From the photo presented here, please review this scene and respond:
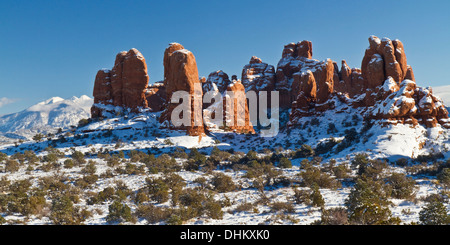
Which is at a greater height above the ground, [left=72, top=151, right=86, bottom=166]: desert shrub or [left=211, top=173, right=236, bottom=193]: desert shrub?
[left=72, top=151, right=86, bottom=166]: desert shrub

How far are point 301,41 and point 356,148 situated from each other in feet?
235

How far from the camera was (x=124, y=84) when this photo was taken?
60.7 metres

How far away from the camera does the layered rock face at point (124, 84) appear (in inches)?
2372

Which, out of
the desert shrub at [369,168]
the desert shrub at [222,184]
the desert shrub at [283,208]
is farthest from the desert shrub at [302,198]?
the desert shrub at [369,168]

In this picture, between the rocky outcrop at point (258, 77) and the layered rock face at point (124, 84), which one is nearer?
the layered rock face at point (124, 84)

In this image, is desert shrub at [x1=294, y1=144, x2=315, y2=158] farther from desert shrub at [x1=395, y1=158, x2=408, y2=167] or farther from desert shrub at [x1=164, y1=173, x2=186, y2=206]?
desert shrub at [x1=164, y1=173, x2=186, y2=206]

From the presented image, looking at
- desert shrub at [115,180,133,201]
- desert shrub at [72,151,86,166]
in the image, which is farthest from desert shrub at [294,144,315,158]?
desert shrub at [72,151,86,166]

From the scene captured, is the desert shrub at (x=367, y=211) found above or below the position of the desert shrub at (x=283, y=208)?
above

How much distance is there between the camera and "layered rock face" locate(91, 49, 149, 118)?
60.2 meters

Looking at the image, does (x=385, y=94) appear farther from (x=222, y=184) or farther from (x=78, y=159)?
(x=78, y=159)

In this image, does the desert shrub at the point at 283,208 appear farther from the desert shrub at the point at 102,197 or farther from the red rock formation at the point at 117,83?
the red rock formation at the point at 117,83

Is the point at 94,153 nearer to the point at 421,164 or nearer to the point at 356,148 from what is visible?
the point at 356,148

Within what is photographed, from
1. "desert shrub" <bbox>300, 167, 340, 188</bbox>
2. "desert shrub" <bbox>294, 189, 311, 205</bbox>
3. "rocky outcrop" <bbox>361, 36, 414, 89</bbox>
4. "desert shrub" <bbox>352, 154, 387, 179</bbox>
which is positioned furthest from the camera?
"rocky outcrop" <bbox>361, 36, 414, 89</bbox>

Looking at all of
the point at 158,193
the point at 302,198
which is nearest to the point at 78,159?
the point at 158,193
